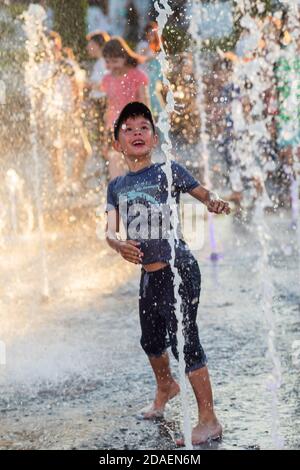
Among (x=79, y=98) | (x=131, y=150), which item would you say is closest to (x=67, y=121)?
(x=79, y=98)

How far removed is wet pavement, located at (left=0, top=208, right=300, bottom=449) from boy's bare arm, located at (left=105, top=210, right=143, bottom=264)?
25.0 inches

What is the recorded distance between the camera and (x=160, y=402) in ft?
10.4

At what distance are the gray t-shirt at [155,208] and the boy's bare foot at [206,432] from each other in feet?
1.90

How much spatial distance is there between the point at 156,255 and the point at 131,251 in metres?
0.17

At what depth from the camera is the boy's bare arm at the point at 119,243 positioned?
113 inches

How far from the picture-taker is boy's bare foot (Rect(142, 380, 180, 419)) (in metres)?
3.13

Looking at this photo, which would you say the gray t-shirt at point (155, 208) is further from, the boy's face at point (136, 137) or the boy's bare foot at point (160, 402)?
the boy's bare foot at point (160, 402)

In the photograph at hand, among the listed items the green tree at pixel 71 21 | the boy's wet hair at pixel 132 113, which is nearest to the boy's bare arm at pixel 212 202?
the boy's wet hair at pixel 132 113

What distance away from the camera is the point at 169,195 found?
3.03m

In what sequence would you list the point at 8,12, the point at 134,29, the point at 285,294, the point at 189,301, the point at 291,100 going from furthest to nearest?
the point at 134,29
the point at 8,12
the point at 291,100
the point at 285,294
the point at 189,301

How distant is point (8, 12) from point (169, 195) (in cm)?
1288

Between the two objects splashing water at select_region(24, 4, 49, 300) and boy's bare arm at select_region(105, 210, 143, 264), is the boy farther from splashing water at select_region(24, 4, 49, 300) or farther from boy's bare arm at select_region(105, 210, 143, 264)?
splashing water at select_region(24, 4, 49, 300)

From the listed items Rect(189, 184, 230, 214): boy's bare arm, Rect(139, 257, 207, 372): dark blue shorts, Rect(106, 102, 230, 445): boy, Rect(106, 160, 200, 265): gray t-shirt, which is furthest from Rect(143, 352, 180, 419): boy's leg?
Rect(189, 184, 230, 214): boy's bare arm
